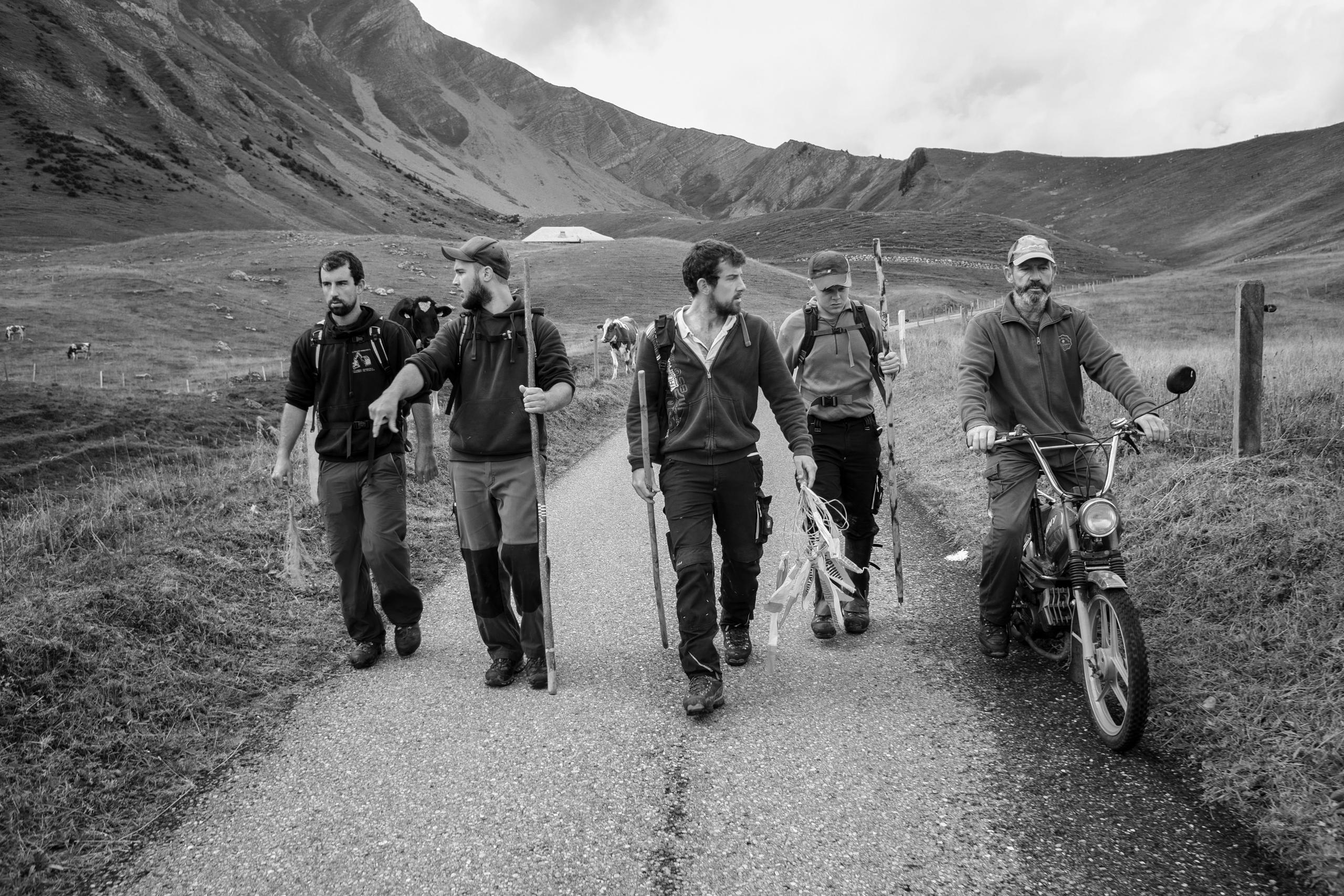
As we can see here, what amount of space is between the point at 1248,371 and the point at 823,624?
153 inches

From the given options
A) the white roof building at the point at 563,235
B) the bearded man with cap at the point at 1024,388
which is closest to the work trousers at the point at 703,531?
the bearded man with cap at the point at 1024,388

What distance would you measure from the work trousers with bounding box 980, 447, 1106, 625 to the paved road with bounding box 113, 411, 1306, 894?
0.51m

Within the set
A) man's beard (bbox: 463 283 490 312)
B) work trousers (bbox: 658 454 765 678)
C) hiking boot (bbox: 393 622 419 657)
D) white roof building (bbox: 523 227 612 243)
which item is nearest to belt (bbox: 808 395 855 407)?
work trousers (bbox: 658 454 765 678)

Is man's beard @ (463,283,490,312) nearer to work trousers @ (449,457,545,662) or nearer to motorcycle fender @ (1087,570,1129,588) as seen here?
work trousers @ (449,457,545,662)

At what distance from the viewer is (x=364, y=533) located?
17.1ft

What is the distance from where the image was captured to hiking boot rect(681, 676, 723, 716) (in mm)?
4316

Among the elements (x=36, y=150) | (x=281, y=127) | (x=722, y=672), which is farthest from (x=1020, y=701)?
(x=281, y=127)

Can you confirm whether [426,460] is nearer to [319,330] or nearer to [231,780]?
[319,330]

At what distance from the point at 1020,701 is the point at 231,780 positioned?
3.76m

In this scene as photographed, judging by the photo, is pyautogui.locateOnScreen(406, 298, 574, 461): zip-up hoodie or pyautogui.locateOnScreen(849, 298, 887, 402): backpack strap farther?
pyautogui.locateOnScreen(849, 298, 887, 402): backpack strap

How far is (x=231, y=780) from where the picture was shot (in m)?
3.81

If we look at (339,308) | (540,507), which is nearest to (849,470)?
(540,507)

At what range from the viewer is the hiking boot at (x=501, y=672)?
4824mm

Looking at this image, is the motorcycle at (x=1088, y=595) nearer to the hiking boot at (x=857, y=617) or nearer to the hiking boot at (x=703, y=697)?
the hiking boot at (x=857, y=617)
